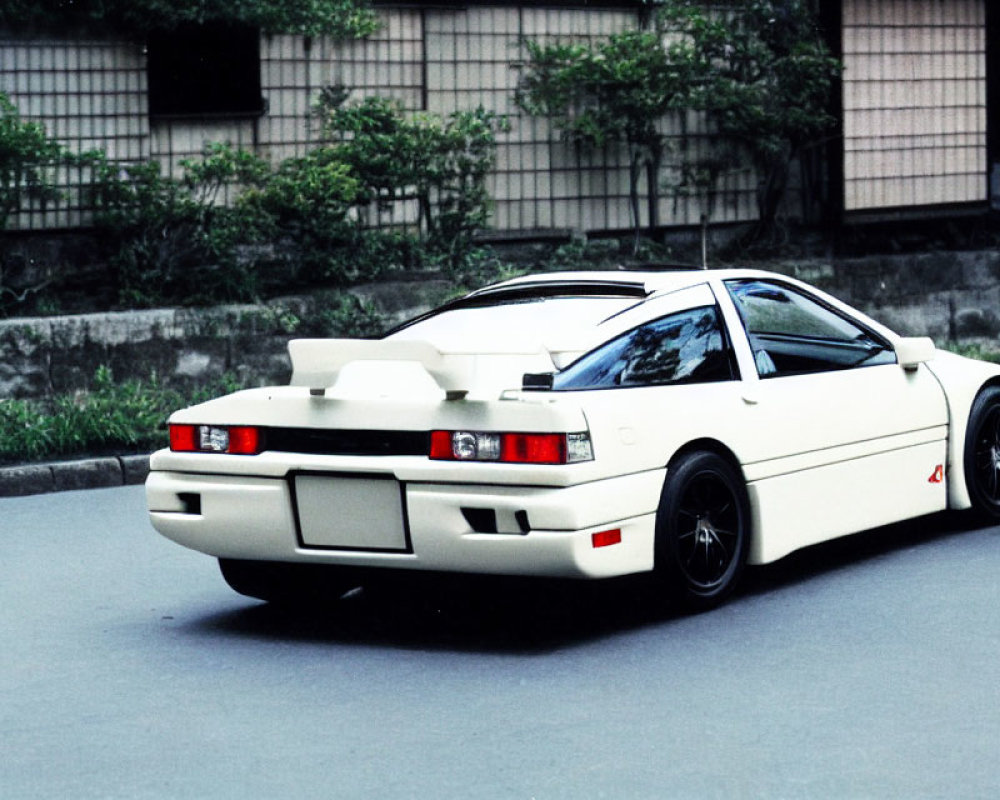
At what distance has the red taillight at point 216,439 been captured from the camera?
7.01m

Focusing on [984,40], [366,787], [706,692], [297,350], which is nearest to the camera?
[366,787]

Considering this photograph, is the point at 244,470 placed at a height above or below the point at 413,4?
below

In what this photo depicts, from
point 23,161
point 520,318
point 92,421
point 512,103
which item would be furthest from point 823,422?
point 512,103

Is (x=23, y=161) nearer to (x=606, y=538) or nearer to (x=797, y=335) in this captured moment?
(x=797, y=335)

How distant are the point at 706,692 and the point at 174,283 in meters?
8.32

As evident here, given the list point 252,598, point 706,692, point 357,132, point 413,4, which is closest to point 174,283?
point 357,132

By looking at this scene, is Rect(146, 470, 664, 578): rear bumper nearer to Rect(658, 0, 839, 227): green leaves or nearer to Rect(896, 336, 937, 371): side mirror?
Rect(896, 336, 937, 371): side mirror

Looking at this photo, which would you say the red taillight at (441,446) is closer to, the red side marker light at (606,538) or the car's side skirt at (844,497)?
the red side marker light at (606,538)

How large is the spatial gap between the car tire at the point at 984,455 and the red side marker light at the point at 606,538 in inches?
105

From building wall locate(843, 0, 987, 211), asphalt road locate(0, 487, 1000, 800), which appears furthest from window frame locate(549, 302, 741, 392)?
building wall locate(843, 0, 987, 211)

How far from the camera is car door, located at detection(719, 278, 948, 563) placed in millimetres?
7469

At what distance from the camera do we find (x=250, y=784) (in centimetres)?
503

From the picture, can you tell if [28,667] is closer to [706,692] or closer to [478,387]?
[478,387]

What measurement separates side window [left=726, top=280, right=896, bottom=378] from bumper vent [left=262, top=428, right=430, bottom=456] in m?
1.68
